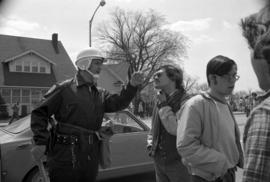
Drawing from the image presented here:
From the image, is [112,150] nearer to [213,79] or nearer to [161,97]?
[161,97]

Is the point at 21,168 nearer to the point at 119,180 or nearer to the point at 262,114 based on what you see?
the point at 119,180

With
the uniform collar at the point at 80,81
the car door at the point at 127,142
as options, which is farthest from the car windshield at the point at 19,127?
the uniform collar at the point at 80,81

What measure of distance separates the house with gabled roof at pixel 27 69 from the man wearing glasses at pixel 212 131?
107 feet

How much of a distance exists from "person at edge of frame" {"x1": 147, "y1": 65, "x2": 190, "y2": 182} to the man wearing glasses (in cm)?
68

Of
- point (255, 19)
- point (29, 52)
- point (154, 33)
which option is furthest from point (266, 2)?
point (154, 33)

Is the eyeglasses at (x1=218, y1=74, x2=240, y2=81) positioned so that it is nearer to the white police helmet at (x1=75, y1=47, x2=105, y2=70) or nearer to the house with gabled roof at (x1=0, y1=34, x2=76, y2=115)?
the white police helmet at (x1=75, y1=47, x2=105, y2=70)

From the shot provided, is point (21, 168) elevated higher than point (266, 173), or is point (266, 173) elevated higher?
point (266, 173)

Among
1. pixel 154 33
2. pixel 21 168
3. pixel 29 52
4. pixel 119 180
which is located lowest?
pixel 119 180

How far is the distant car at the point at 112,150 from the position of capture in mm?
4957

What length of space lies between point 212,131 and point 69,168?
1.42 m

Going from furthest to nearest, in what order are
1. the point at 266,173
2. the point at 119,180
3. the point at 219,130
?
the point at 119,180 → the point at 219,130 → the point at 266,173

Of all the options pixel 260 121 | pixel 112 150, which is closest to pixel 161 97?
pixel 260 121

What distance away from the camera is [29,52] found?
3669cm

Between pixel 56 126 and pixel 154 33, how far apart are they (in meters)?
47.4
